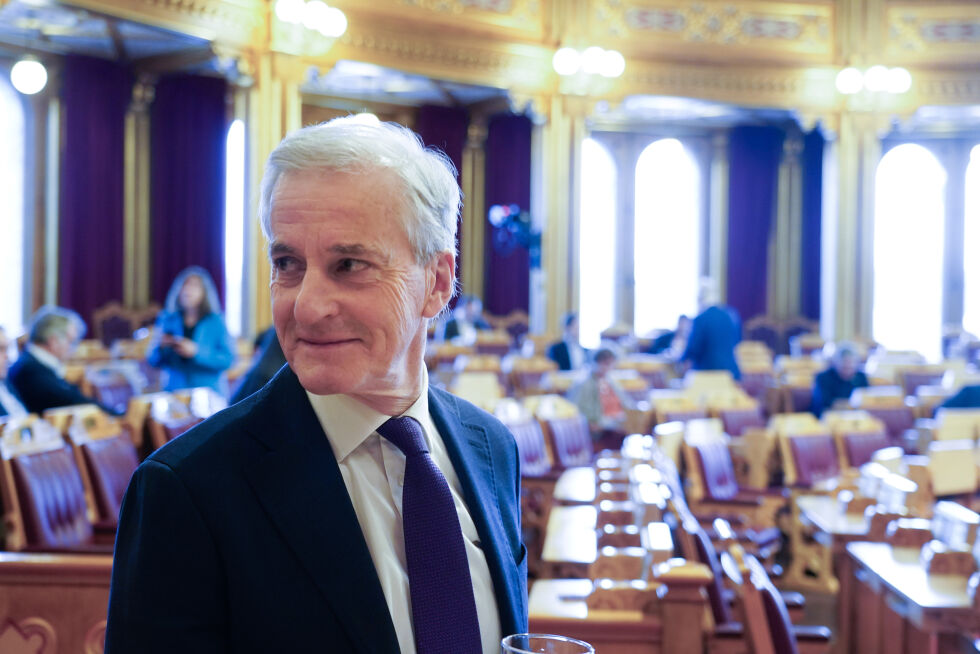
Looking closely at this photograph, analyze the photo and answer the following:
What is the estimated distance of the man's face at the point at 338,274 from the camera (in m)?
1.15

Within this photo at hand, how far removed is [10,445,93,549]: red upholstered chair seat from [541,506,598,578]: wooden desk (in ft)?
5.75

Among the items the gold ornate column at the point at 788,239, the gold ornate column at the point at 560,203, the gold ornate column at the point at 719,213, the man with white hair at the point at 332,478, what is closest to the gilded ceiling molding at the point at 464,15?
the gold ornate column at the point at 560,203

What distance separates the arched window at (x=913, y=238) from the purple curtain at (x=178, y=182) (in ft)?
36.8

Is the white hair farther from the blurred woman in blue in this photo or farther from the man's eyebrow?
the blurred woman in blue

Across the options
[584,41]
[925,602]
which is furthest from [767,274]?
[925,602]

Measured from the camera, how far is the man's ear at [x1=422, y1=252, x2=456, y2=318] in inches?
50.6

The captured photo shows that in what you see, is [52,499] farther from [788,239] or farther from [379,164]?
[788,239]

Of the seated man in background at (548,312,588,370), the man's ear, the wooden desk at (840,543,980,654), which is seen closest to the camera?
the man's ear

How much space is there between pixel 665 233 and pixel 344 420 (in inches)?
675

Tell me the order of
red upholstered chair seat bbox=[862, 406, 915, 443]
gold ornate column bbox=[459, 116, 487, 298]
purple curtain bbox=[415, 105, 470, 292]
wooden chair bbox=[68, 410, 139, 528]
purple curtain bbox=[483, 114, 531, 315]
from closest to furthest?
wooden chair bbox=[68, 410, 139, 528]
red upholstered chair seat bbox=[862, 406, 915, 443]
purple curtain bbox=[415, 105, 470, 292]
gold ornate column bbox=[459, 116, 487, 298]
purple curtain bbox=[483, 114, 531, 315]

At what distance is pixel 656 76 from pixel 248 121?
18.6 ft

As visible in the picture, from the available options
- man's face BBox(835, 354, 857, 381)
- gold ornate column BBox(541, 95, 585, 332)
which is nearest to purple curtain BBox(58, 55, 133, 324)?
gold ornate column BBox(541, 95, 585, 332)

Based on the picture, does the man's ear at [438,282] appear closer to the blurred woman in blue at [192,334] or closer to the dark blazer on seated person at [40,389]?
the dark blazer on seated person at [40,389]

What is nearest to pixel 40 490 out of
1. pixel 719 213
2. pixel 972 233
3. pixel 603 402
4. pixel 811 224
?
pixel 603 402
